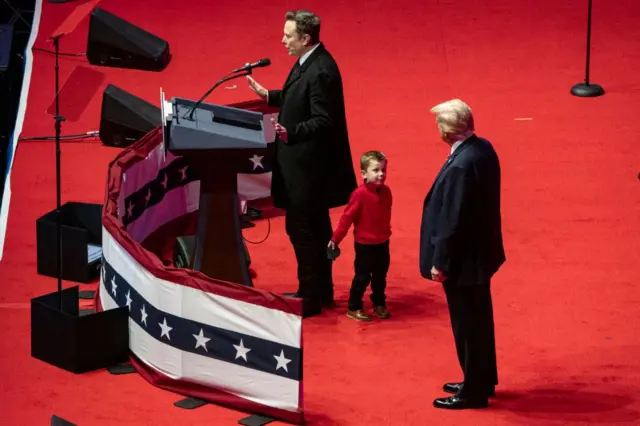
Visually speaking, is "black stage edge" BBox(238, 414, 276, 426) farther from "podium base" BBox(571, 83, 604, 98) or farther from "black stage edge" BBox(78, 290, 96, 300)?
"podium base" BBox(571, 83, 604, 98)

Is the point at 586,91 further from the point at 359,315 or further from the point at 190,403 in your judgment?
the point at 190,403

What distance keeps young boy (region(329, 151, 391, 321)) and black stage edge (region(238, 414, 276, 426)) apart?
1464mm

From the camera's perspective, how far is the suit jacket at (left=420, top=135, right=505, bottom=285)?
7004mm

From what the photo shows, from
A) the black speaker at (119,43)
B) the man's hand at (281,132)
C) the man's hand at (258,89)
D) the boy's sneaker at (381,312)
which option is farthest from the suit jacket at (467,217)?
the black speaker at (119,43)

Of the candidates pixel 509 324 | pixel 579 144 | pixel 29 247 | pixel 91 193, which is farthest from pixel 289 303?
pixel 579 144

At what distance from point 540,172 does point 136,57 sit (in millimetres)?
3567

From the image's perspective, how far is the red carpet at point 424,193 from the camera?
24.9ft

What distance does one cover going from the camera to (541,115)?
12.5 meters

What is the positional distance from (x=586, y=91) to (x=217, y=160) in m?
5.53

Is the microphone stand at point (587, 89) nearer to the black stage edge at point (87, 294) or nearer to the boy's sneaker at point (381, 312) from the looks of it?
the boy's sneaker at point (381, 312)

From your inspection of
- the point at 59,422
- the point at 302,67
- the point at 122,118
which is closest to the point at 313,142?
the point at 302,67

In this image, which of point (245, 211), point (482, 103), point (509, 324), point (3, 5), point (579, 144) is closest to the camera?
point (509, 324)

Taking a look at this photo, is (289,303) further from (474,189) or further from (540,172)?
(540,172)

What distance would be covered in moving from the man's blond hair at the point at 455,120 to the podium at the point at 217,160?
1.55 metres
